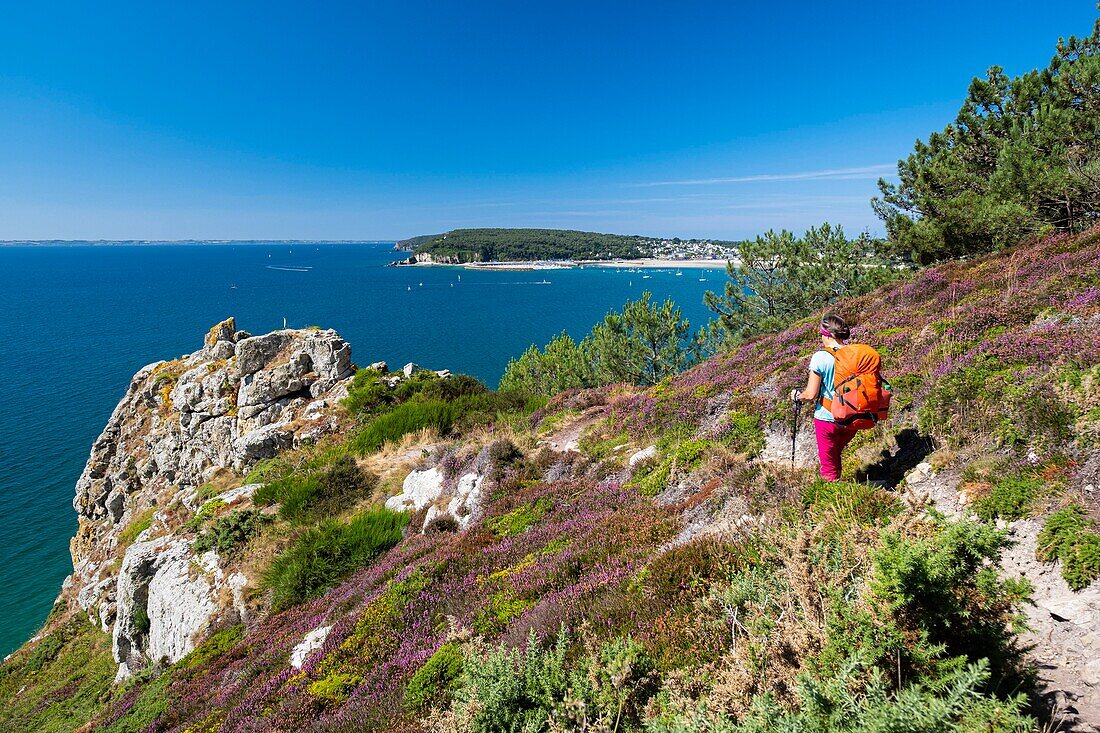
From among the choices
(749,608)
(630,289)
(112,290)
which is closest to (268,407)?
(749,608)

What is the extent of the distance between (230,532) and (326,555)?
3.02m

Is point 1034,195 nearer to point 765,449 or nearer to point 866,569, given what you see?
point 765,449

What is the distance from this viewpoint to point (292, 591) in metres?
9.51

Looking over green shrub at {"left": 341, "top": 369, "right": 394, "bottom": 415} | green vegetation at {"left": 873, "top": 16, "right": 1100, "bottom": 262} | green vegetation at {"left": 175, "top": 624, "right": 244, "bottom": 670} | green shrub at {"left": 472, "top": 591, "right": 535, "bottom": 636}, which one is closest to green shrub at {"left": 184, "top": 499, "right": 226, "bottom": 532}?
green vegetation at {"left": 175, "top": 624, "right": 244, "bottom": 670}

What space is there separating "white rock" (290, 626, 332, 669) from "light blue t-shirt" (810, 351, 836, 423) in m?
7.31

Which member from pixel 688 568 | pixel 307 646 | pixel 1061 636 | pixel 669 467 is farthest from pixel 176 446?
pixel 1061 636

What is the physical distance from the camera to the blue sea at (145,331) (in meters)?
32.6

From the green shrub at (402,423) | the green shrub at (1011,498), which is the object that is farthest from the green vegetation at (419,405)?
the green shrub at (1011,498)

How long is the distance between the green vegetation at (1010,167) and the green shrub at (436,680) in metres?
18.4

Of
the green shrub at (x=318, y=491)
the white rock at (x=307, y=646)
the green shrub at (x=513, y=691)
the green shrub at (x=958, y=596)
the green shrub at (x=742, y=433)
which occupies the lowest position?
the green shrub at (x=318, y=491)

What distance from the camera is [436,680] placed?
477 centimetres

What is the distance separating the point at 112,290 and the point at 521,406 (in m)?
187

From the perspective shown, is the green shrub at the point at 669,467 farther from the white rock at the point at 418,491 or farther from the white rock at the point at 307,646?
the white rock at the point at 418,491

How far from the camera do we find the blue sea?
32.6 meters
